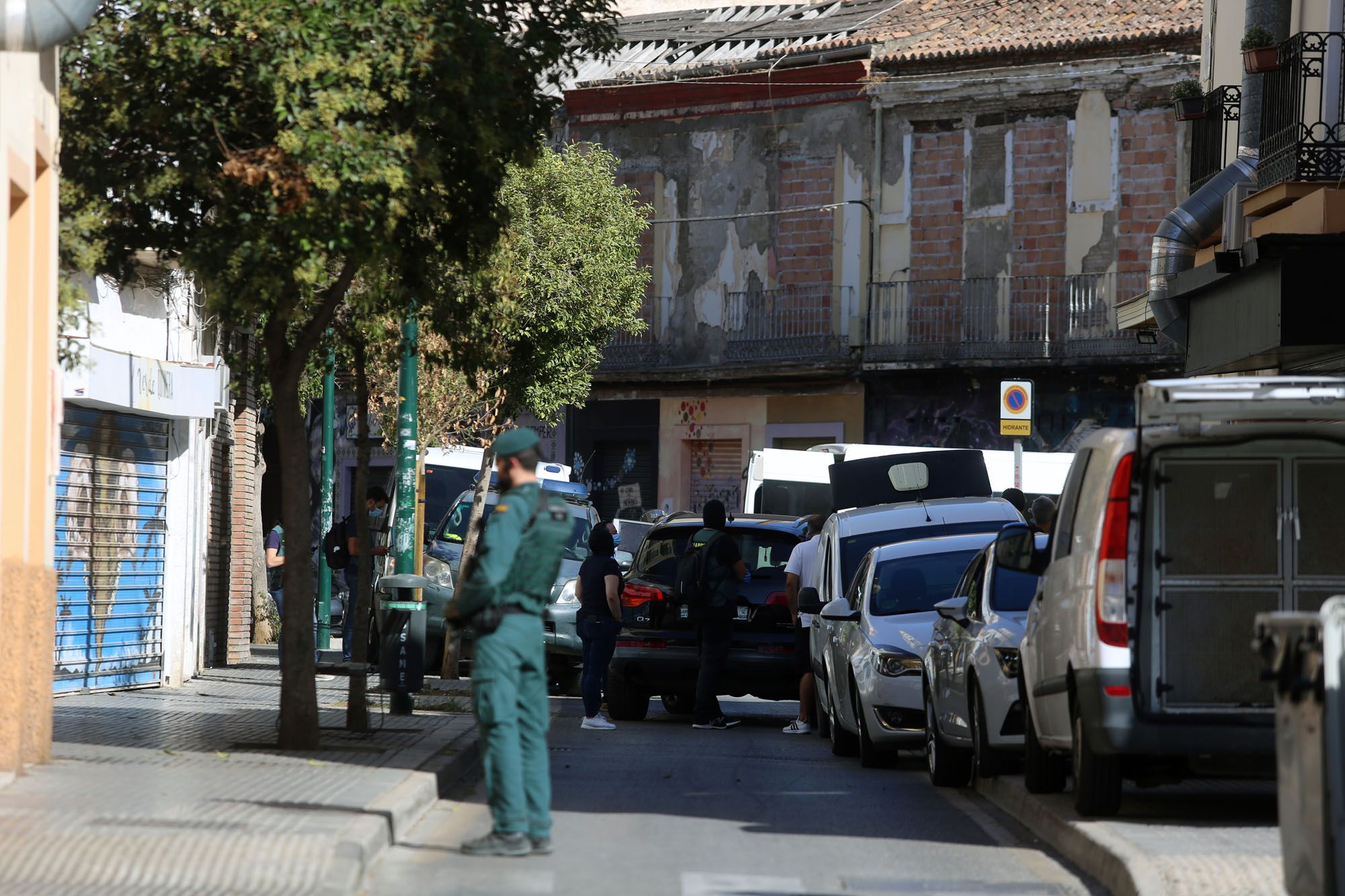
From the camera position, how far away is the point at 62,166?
12.6 metres

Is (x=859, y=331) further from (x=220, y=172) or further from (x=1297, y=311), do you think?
(x=220, y=172)

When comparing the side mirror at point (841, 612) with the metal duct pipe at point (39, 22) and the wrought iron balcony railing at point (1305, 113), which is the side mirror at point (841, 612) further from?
the metal duct pipe at point (39, 22)

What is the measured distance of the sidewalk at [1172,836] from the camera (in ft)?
26.9

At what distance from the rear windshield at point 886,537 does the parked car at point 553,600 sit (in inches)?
145

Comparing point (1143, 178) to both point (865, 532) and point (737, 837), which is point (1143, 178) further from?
point (737, 837)

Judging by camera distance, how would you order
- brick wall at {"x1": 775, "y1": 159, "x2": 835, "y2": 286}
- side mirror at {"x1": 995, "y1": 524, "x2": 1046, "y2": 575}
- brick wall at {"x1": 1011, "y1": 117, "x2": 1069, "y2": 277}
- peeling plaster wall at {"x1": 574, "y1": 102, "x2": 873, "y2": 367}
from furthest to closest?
brick wall at {"x1": 775, "y1": 159, "x2": 835, "y2": 286}, peeling plaster wall at {"x1": 574, "y1": 102, "x2": 873, "y2": 367}, brick wall at {"x1": 1011, "y1": 117, "x2": 1069, "y2": 277}, side mirror at {"x1": 995, "y1": 524, "x2": 1046, "y2": 575}

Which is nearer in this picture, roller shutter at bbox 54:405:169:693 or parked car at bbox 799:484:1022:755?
parked car at bbox 799:484:1022:755

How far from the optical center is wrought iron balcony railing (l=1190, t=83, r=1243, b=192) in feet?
70.1

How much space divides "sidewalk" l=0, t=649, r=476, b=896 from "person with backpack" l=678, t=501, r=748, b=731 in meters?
2.97

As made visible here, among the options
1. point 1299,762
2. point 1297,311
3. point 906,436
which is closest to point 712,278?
point 906,436

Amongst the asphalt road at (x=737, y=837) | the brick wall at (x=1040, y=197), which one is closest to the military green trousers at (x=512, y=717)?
the asphalt road at (x=737, y=837)

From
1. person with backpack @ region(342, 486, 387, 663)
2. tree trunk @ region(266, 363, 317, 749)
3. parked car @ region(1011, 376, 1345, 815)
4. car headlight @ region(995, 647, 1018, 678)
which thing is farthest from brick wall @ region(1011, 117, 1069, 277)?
parked car @ region(1011, 376, 1345, 815)

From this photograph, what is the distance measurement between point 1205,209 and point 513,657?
1319cm

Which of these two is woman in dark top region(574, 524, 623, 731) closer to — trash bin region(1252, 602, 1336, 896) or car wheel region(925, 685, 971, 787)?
car wheel region(925, 685, 971, 787)
